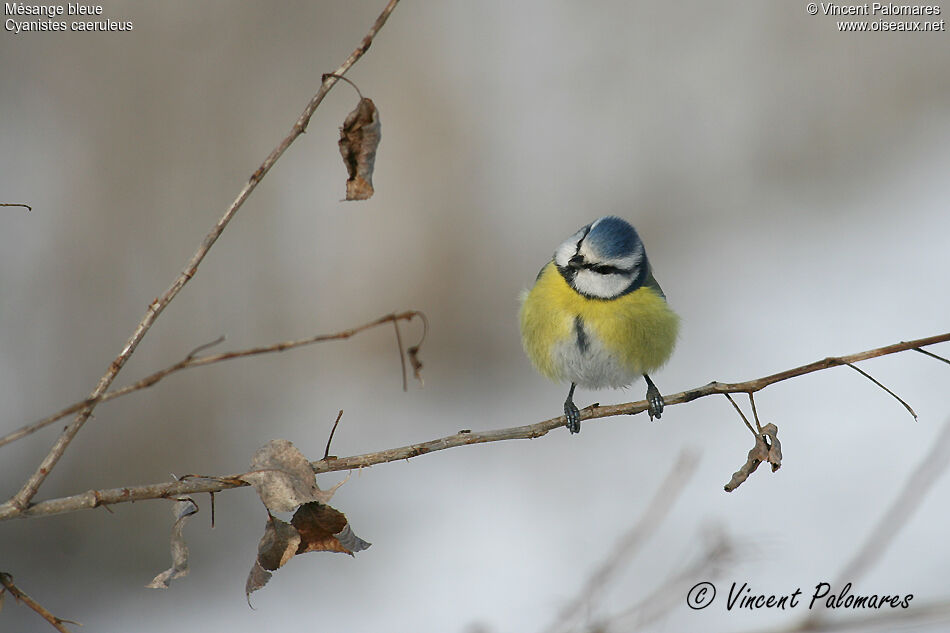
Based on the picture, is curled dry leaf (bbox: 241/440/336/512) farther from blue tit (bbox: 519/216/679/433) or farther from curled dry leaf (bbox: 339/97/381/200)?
blue tit (bbox: 519/216/679/433)

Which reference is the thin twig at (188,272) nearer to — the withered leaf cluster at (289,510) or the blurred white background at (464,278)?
the withered leaf cluster at (289,510)

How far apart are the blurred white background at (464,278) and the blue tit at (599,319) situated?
40.4 inches

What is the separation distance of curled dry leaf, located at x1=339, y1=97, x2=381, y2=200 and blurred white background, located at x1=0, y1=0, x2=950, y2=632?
7.61 feet

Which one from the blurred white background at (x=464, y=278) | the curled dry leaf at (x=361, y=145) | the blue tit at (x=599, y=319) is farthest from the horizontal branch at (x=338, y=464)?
the blurred white background at (x=464, y=278)

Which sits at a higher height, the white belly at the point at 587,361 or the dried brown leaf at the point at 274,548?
the dried brown leaf at the point at 274,548

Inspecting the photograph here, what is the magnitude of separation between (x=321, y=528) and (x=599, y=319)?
1.64 meters

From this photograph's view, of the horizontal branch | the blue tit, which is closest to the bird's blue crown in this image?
the blue tit

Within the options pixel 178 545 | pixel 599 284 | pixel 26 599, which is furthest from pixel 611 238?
pixel 26 599

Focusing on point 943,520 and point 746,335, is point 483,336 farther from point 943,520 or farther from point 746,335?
point 943,520

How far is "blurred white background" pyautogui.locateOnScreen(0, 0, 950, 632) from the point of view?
4.04 m

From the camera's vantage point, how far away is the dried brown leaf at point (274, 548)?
1.40m

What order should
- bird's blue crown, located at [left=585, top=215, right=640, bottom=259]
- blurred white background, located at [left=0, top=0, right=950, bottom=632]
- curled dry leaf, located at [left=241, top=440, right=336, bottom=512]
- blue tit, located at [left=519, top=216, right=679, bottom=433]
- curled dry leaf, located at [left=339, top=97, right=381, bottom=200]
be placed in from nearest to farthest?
curled dry leaf, located at [left=241, top=440, right=336, bottom=512] < curled dry leaf, located at [left=339, top=97, right=381, bottom=200] < bird's blue crown, located at [left=585, top=215, right=640, bottom=259] < blue tit, located at [left=519, top=216, right=679, bottom=433] < blurred white background, located at [left=0, top=0, right=950, bottom=632]

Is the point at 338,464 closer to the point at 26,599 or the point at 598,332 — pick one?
the point at 26,599

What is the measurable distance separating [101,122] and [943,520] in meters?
5.22
